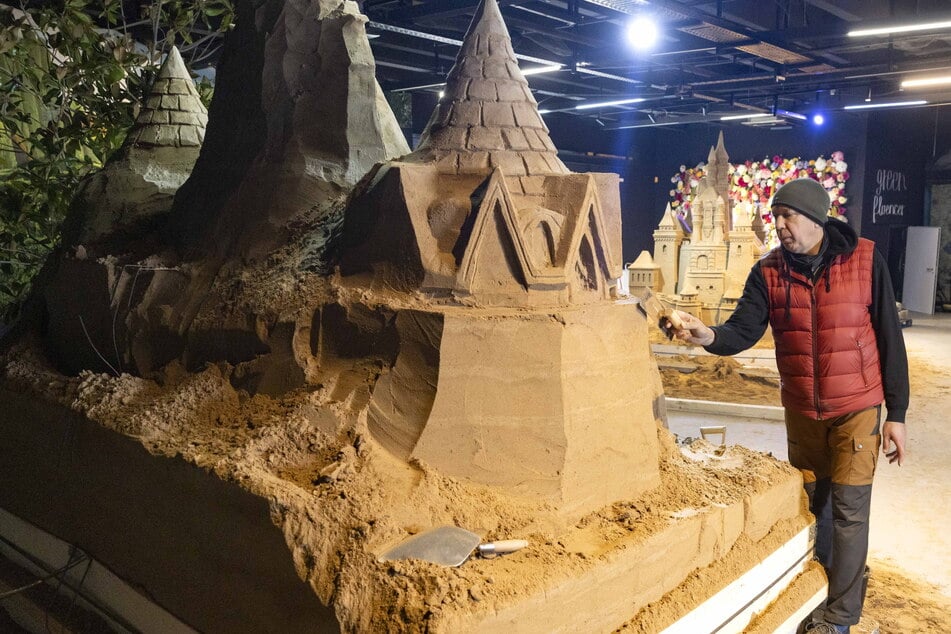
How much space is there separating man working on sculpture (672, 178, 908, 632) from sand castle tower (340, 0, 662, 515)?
1.68 feet

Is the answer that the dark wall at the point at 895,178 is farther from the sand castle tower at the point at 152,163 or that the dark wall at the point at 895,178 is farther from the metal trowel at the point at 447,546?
the metal trowel at the point at 447,546

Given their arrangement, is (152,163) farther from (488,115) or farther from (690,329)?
(690,329)

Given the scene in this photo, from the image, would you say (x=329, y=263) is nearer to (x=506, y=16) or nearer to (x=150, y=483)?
(x=150, y=483)

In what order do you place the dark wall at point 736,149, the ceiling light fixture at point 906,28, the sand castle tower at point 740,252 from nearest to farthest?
the ceiling light fixture at point 906,28 → the sand castle tower at point 740,252 → the dark wall at point 736,149

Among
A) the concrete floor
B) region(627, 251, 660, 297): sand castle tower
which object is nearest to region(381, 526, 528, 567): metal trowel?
the concrete floor

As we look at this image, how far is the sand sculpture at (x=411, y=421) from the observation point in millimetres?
2299

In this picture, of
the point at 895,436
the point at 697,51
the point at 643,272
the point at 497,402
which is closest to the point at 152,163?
the point at 497,402

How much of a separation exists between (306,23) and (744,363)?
6.81 metres

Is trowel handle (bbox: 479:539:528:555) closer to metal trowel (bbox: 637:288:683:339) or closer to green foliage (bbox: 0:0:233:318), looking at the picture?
metal trowel (bbox: 637:288:683:339)

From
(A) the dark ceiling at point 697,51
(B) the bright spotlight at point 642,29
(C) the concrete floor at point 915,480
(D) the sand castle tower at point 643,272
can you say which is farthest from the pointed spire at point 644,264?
(B) the bright spotlight at point 642,29

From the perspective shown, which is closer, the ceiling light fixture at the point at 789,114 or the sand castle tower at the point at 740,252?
the sand castle tower at the point at 740,252

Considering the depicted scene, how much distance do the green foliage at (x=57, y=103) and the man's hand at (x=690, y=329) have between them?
4.10 meters

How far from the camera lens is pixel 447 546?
225 centimetres

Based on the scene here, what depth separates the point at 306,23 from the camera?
3816 millimetres
